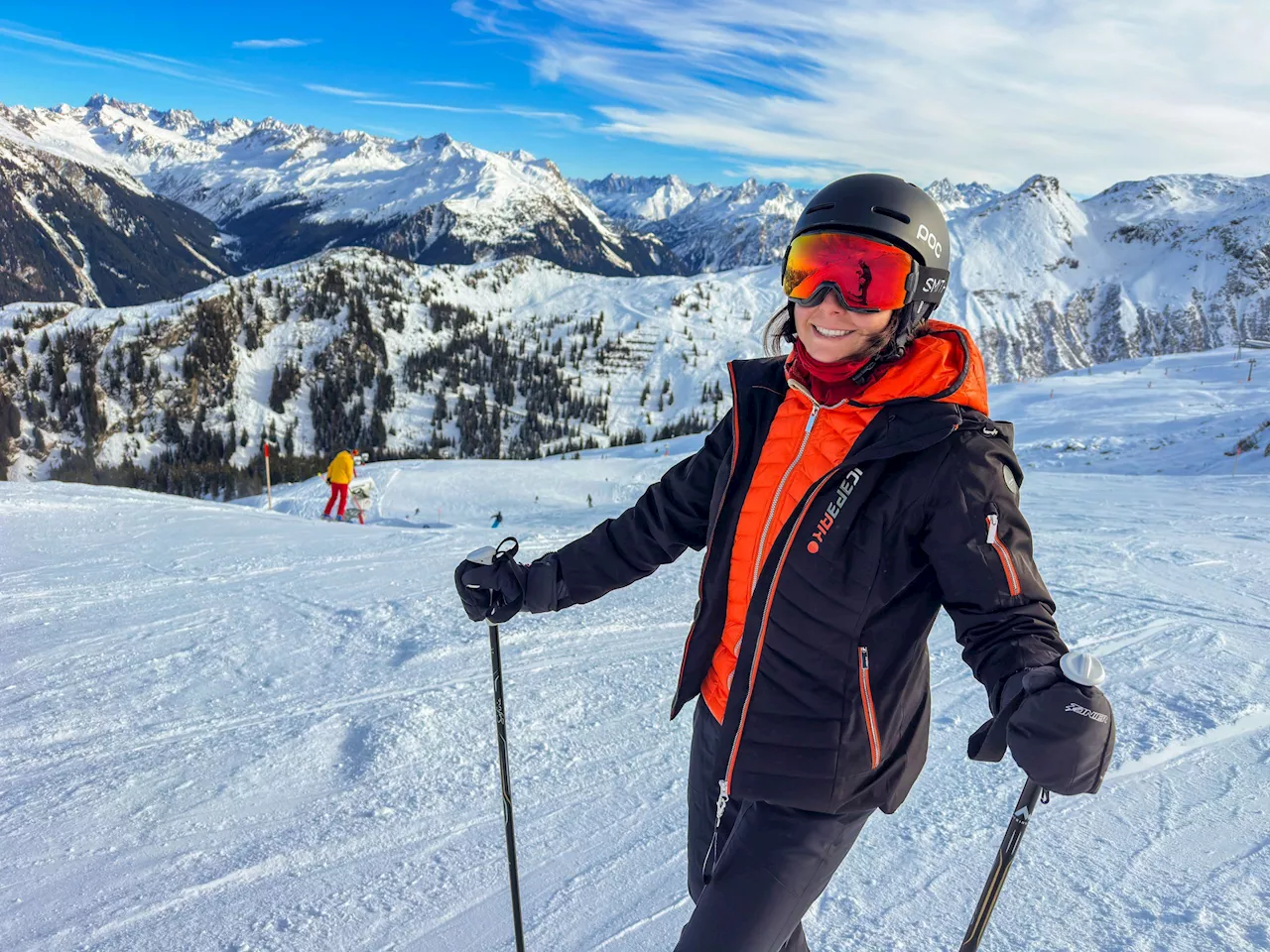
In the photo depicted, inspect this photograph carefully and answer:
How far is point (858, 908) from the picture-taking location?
3.12 m

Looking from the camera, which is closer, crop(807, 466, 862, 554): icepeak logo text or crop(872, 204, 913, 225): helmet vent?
crop(807, 466, 862, 554): icepeak logo text

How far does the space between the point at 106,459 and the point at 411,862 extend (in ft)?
408

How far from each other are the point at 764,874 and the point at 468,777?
2648 millimetres

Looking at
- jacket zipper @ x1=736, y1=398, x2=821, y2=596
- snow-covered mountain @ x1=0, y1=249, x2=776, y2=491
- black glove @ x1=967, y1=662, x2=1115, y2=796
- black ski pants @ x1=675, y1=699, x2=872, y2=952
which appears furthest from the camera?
snow-covered mountain @ x1=0, y1=249, x2=776, y2=491

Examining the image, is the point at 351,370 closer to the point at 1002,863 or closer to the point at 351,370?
the point at 351,370

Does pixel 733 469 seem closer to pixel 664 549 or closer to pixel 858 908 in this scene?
pixel 664 549

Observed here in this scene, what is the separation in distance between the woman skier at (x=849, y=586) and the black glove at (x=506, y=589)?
62cm

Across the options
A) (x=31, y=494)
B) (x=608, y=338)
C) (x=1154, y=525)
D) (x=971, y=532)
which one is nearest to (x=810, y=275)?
(x=971, y=532)

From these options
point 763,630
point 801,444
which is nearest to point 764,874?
point 763,630

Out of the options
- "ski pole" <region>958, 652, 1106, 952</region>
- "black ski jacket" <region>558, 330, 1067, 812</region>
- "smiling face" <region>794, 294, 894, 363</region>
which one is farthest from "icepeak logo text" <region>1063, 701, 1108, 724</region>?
"smiling face" <region>794, 294, 894, 363</region>

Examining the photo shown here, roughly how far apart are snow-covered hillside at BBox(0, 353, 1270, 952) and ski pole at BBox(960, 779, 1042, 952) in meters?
1.09

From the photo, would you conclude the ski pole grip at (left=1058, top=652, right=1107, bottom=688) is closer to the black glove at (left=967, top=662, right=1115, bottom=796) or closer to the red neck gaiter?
the black glove at (left=967, top=662, right=1115, bottom=796)

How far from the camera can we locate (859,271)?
2186mm

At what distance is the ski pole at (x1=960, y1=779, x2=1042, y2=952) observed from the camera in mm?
1958
